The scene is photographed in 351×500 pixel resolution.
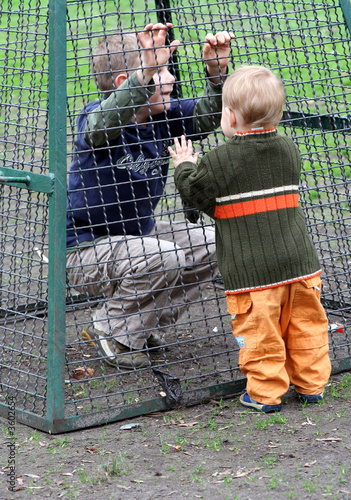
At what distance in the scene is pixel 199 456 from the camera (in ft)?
9.09

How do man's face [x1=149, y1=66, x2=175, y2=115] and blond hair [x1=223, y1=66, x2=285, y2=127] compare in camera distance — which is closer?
blond hair [x1=223, y1=66, x2=285, y2=127]

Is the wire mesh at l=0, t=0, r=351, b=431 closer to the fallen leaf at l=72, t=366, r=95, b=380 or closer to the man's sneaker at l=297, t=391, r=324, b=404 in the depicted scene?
the fallen leaf at l=72, t=366, r=95, b=380

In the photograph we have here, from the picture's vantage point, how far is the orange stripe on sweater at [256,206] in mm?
2959

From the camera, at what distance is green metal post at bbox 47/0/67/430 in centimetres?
280

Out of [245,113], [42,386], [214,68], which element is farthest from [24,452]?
[214,68]

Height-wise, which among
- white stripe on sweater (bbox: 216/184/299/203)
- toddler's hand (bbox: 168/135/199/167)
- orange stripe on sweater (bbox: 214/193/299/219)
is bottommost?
orange stripe on sweater (bbox: 214/193/299/219)

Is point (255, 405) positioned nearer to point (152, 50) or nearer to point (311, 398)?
point (311, 398)

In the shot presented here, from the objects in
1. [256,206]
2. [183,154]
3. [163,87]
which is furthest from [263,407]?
[163,87]

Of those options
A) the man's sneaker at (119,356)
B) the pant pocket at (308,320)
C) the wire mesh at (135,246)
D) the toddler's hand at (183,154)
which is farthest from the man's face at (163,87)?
the man's sneaker at (119,356)

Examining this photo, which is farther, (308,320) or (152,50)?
(308,320)

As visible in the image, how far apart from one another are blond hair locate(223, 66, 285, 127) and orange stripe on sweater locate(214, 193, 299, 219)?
33cm

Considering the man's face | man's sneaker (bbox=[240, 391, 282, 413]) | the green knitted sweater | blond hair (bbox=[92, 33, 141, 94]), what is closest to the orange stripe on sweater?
the green knitted sweater

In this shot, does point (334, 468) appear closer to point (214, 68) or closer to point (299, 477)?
point (299, 477)

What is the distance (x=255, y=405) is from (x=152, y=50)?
1.71m
